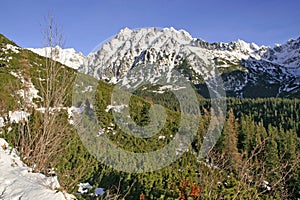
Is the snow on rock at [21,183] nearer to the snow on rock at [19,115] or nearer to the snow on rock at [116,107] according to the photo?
the snow on rock at [19,115]

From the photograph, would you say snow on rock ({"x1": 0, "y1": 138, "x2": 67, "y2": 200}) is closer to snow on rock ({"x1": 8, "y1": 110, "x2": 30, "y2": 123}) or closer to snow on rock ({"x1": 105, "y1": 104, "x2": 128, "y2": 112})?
snow on rock ({"x1": 8, "y1": 110, "x2": 30, "y2": 123})

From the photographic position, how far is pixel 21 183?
152 inches

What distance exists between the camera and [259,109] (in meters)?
102

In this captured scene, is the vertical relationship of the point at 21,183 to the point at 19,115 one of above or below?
below

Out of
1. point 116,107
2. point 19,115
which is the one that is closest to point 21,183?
point 19,115

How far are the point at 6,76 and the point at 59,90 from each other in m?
15.3

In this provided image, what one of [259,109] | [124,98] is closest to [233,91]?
[259,109]

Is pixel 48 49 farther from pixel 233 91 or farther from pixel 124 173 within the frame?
pixel 233 91

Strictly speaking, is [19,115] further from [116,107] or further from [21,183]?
[116,107]

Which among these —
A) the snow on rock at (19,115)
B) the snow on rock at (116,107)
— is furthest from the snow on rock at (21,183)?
the snow on rock at (116,107)

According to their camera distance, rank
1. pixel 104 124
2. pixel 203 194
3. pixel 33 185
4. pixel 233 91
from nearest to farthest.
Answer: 1. pixel 33 185
2. pixel 203 194
3. pixel 104 124
4. pixel 233 91

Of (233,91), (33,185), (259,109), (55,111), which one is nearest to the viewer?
(33,185)

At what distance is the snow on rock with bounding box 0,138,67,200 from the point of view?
354 cm

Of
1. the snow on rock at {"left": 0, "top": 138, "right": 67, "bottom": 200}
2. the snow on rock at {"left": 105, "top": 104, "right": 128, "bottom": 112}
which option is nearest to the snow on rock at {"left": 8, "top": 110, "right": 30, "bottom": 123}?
the snow on rock at {"left": 0, "top": 138, "right": 67, "bottom": 200}
